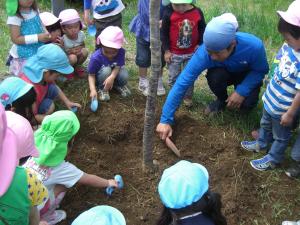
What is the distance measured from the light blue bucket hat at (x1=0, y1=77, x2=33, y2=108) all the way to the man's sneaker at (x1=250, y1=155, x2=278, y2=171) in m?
1.68

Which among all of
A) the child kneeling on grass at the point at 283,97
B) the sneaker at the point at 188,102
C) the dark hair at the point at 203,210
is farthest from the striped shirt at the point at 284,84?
the dark hair at the point at 203,210

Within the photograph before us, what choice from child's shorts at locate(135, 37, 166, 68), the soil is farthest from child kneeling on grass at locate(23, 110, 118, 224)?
child's shorts at locate(135, 37, 166, 68)

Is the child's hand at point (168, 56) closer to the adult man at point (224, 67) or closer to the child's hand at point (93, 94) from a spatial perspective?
the adult man at point (224, 67)

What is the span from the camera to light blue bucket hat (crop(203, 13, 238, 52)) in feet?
9.06


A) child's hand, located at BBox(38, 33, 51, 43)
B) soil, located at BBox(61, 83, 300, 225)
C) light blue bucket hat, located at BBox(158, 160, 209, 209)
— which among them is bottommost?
soil, located at BBox(61, 83, 300, 225)

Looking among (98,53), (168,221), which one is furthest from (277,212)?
(98,53)

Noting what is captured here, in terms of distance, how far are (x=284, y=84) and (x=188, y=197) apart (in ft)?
4.30

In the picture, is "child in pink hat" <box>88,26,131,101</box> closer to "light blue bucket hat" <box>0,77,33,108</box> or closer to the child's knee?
the child's knee

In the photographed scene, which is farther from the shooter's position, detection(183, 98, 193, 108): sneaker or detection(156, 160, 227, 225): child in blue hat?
detection(183, 98, 193, 108): sneaker

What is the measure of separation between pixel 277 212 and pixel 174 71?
5.24ft

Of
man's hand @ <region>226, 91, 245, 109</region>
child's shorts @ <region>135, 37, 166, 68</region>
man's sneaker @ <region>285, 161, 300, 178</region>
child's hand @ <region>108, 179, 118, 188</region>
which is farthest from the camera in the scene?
child's shorts @ <region>135, 37, 166, 68</region>

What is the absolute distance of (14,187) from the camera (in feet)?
5.78

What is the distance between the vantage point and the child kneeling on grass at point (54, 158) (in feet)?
7.54

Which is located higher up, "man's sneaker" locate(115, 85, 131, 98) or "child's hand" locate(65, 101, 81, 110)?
"child's hand" locate(65, 101, 81, 110)
